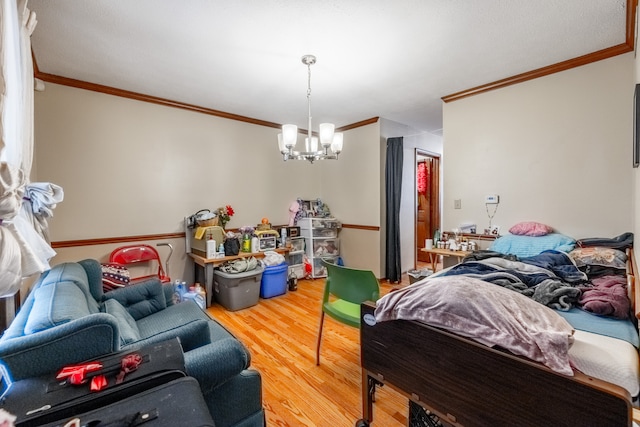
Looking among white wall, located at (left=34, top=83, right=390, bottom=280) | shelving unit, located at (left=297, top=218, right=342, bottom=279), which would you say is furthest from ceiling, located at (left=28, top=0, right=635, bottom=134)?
shelving unit, located at (left=297, top=218, right=342, bottom=279)

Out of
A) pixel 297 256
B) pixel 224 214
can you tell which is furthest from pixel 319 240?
pixel 224 214

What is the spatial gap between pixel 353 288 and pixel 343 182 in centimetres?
291

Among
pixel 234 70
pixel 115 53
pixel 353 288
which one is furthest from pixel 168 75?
pixel 353 288

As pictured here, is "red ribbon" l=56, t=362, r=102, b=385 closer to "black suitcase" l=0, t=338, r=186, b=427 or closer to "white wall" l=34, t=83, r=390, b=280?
"black suitcase" l=0, t=338, r=186, b=427

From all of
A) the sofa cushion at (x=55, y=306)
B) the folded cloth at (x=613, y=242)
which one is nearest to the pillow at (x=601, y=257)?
the folded cloth at (x=613, y=242)

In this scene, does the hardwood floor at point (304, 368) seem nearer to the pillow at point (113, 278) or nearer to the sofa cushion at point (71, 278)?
the pillow at point (113, 278)

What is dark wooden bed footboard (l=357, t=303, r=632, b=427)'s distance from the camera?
828mm

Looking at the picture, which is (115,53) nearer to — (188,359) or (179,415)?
(188,359)

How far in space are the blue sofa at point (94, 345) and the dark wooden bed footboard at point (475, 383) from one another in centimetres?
63

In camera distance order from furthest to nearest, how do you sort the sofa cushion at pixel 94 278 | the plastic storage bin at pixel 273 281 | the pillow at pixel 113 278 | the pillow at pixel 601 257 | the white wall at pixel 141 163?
1. the plastic storage bin at pixel 273 281
2. the white wall at pixel 141 163
3. the pillow at pixel 113 278
4. the sofa cushion at pixel 94 278
5. the pillow at pixel 601 257

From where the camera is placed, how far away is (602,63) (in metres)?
2.48

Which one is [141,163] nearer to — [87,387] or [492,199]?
[87,387]

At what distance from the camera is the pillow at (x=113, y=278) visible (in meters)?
2.40

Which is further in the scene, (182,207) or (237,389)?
(182,207)
